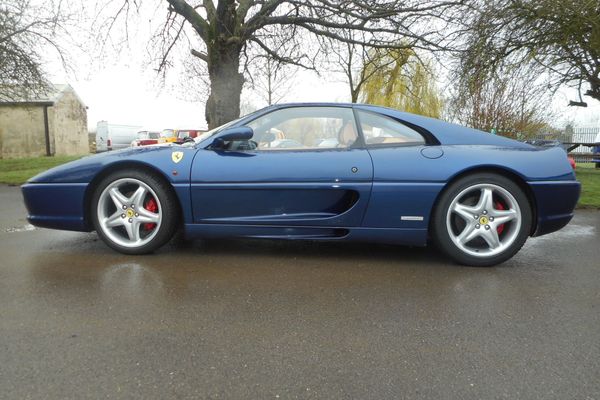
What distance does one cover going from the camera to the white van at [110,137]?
28.0m

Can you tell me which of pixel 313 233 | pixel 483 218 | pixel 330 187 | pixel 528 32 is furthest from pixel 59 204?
pixel 528 32

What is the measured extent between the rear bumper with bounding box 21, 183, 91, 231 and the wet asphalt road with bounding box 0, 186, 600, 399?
0.28 meters

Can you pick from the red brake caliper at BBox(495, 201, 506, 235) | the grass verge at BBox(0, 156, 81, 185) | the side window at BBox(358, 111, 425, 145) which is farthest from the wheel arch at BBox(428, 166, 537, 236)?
the grass verge at BBox(0, 156, 81, 185)

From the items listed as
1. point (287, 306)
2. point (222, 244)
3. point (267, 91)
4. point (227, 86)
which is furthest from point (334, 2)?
point (267, 91)

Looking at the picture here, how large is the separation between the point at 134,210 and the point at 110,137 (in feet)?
90.7

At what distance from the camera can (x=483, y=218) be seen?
319cm

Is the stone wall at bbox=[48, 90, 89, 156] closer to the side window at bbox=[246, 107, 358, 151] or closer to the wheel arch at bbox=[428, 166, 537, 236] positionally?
the side window at bbox=[246, 107, 358, 151]

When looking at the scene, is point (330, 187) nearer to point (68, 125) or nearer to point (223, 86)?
point (223, 86)

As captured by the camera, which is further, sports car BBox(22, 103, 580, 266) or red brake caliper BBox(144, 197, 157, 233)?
red brake caliper BBox(144, 197, 157, 233)

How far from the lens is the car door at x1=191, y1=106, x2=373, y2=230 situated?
3188mm

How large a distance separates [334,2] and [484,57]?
3515 millimetres

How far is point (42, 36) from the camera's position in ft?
41.6

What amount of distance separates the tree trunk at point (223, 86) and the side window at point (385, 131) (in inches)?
270

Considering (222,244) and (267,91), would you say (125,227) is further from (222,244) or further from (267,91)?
(267,91)
